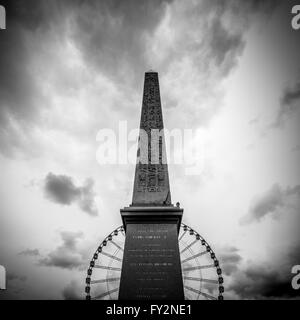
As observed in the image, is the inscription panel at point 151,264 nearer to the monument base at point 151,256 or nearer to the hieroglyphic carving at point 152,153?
the monument base at point 151,256

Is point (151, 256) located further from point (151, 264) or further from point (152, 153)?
point (152, 153)

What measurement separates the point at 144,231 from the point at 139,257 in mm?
835

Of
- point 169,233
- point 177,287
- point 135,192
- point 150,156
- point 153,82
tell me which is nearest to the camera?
point 177,287

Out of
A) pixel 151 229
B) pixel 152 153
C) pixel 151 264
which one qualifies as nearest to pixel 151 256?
pixel 151 264

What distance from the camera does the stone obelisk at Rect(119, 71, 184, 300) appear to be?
914 centimetres

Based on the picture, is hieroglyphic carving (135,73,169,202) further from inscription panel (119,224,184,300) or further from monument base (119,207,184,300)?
inscription panel (119,224,184,300)

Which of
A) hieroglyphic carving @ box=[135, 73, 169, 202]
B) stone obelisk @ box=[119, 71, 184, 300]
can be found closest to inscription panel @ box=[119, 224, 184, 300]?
stone obelisk @ box=[119, 71, 184, 300]

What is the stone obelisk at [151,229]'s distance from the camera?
9.14 metres

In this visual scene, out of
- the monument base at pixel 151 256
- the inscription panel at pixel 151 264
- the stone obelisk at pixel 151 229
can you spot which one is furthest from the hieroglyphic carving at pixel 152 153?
the inscription panel at pixel 151 264

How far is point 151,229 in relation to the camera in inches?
402

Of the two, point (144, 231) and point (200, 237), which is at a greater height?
point (200, 237)
